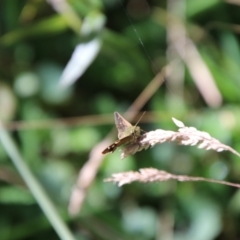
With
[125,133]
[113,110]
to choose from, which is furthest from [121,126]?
[113,110]

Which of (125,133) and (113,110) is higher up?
(113,110)

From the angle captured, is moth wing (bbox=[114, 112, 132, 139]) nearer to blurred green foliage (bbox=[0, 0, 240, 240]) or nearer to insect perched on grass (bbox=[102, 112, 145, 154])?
insect perched on grass (bbox=[102, 112, 145, 154])

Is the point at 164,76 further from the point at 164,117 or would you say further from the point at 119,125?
the point at 119,125

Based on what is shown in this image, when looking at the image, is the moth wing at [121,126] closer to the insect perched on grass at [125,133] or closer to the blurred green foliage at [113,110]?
the insect perched on grass at [125,133]

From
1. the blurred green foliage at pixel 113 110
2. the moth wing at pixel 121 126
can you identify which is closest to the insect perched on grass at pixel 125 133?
the moth wing at pixel 121 126

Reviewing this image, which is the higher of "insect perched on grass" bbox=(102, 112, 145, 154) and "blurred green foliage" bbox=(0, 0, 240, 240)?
"blurred green foliage" bbox=(0, 0, 240, 240)

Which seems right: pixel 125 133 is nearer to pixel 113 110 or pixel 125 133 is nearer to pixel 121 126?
pixel 121 126

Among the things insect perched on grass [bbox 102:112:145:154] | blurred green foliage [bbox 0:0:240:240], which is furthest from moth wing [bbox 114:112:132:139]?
blurred green foliage [bbox 0:0:240:240]

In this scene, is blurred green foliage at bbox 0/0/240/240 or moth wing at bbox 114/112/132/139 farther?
blurred green foliage at bbox 0/0/240/240
